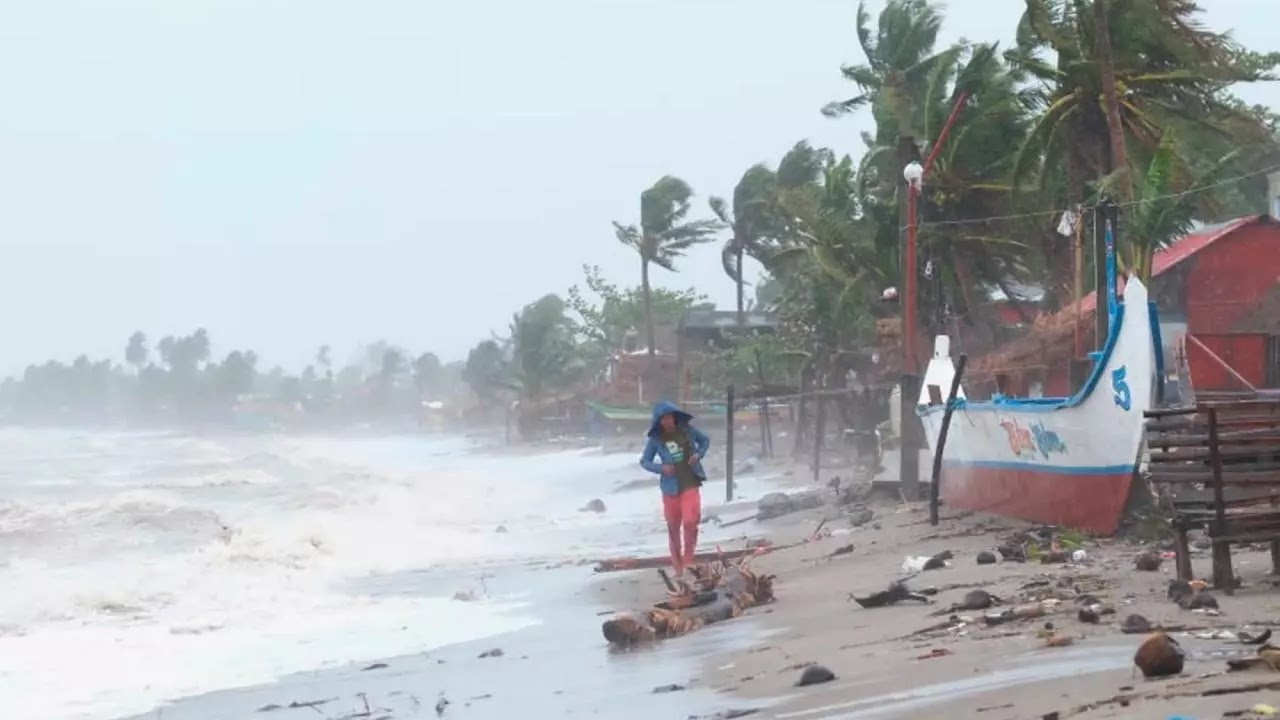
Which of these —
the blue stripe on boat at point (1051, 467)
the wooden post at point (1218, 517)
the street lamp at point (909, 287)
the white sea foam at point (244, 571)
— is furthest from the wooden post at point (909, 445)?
the wooden post at point (1218, 517)

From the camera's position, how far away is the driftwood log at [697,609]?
31.1 ft

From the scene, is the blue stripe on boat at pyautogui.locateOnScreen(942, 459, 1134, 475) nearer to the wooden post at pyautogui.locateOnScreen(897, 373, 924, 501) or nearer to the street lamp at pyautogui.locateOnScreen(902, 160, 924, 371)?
the wooden post at pyautogui.locateOnScreen(897, 373, 924, 501)

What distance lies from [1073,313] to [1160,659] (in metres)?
18.9

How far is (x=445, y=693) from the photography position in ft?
28.2

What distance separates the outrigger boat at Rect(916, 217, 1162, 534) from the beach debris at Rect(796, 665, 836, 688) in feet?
16.2

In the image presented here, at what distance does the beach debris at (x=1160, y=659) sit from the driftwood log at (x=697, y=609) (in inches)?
170

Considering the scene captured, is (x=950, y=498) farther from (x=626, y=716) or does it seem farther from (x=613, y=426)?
(x=613, y=426)

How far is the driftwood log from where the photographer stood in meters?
9.48

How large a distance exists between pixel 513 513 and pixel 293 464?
101 feet

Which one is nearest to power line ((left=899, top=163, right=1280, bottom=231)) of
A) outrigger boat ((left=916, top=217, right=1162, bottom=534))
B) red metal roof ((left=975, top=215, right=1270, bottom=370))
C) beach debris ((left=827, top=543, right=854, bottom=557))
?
red metal roof ((left=975, top=215, right=1270, bottom=370))

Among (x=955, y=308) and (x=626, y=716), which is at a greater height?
(x=955, y=308)

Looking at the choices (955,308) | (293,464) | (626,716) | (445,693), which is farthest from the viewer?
(293,464)

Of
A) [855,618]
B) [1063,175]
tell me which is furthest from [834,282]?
[855,618]

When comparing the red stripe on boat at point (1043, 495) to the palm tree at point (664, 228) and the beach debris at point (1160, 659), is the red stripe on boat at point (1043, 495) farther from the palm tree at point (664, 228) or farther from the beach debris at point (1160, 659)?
the palm tree at point (664, 228)
